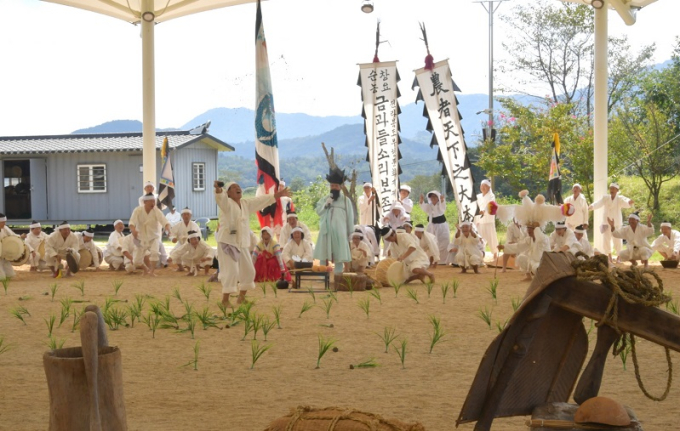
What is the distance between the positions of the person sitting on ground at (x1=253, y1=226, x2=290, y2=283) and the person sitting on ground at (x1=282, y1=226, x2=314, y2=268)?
2.00 feet

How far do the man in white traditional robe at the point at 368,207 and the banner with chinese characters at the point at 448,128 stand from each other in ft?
5.17

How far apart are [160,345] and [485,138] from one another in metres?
18.3

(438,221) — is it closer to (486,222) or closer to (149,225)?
(486,222)

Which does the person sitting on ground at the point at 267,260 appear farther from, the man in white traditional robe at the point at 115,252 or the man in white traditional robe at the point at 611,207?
the man in white traditional robe at the point at 611,207

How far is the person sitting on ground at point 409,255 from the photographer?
1287 cm

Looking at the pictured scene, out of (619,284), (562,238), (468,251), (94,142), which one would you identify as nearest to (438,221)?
(468,251)

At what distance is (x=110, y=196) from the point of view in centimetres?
2498

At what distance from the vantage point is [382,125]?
→ 16.3 metres

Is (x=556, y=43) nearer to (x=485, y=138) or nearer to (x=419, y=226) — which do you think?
(x=485, y=138)

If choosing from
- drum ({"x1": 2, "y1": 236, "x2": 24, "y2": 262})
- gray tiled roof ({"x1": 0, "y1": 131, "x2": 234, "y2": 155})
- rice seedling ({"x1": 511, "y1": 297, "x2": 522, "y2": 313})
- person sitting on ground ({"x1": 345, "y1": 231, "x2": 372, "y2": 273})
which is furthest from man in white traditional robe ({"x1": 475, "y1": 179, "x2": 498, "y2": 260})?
gray tiled roof ({"x1": 0, "y1": 131, "x2": 234, "y2": 155})

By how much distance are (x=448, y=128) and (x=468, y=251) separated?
283 cm

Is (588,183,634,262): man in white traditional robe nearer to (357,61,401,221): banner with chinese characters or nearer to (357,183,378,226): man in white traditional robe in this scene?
(357,61,401,221): banner with chinese characters

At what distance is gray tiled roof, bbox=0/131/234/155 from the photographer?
2486 centimetres

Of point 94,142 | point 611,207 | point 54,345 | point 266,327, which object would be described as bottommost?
point 266,327
